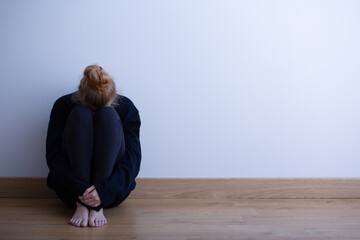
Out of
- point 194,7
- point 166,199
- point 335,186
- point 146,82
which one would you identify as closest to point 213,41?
point 194,7

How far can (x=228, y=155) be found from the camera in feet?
6.94

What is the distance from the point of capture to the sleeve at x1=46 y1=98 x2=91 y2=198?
1.68 m

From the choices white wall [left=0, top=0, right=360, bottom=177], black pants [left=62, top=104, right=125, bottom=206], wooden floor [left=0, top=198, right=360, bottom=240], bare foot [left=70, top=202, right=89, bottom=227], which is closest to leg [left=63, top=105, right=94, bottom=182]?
Answer: black pants [left=62, top=104, right=125, bottom=206]

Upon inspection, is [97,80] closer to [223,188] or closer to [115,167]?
[115,167]

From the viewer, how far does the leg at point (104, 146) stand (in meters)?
1.68

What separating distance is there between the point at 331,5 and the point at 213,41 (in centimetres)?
59

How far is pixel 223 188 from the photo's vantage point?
212 centimetres

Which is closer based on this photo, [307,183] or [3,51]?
[3,51]

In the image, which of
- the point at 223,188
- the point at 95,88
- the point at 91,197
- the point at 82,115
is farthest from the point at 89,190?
the point at 223,188

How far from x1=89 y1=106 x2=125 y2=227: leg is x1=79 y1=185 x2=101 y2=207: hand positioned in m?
0.04

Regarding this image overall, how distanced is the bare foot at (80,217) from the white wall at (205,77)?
43 centimetres

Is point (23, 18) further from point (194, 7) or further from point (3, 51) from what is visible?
point (194, 7)

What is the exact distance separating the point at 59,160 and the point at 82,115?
0.76 ft

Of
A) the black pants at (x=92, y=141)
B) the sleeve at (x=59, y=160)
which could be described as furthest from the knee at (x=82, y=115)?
the sleeve at (x=59, y=160)
